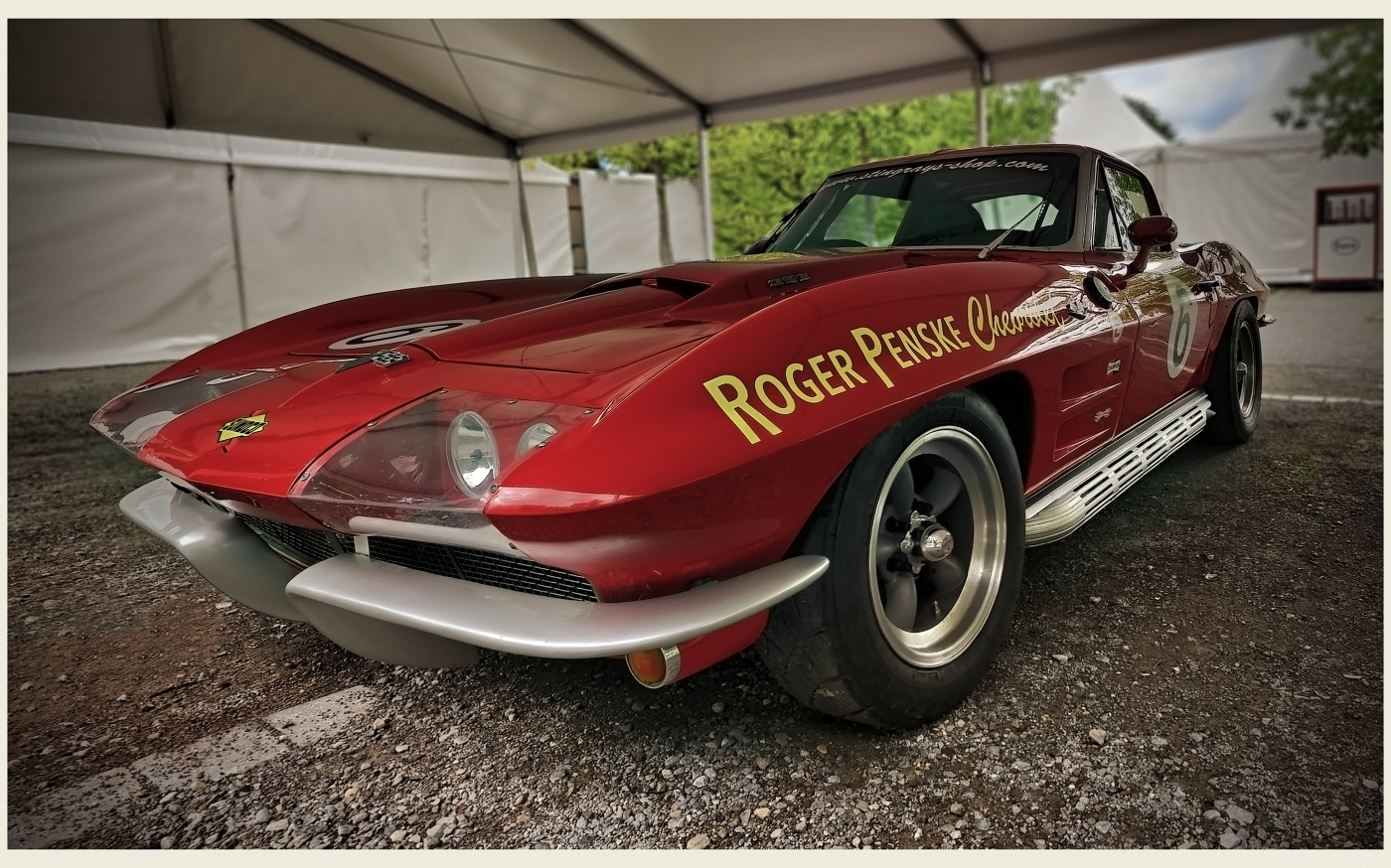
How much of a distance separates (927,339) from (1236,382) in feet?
9.03

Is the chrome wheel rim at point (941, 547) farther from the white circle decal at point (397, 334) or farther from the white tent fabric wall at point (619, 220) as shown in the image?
the white tent fabric wall at point (619, 220)

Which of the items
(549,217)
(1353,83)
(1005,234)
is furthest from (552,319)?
(1353,83)

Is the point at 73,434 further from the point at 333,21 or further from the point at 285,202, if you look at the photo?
the point at 285,202

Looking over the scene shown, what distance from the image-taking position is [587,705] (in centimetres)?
188

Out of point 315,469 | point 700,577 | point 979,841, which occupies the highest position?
point 315,469

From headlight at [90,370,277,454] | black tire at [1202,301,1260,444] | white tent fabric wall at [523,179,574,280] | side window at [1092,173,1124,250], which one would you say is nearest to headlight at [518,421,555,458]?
headlight at [90,370,277,454]

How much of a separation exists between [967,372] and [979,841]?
0.85 meters

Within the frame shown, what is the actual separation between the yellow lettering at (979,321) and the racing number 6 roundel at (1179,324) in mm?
1318

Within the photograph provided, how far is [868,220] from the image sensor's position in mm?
2977

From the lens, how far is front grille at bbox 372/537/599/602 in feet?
4.73

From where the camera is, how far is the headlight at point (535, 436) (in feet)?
4.41

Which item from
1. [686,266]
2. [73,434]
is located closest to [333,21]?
[73,434]

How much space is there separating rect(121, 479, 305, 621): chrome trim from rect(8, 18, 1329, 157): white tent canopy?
5.65 m

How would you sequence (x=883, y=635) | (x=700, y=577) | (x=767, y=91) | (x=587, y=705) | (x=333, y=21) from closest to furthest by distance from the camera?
(x=700, y=577), (x=883, y=635), (x=587, y=705), (x=333, y=21), (x=767, y=91)
